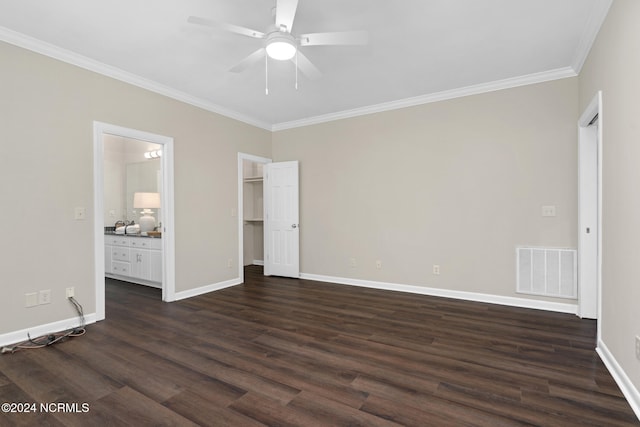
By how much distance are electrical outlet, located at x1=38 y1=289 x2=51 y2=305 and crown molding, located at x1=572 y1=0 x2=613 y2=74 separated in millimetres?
5355

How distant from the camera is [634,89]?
6.31 feet

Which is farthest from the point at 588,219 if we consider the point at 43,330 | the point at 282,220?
the point at 43,330

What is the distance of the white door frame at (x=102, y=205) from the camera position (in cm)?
335

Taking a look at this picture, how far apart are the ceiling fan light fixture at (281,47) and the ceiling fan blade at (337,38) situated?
90 mm

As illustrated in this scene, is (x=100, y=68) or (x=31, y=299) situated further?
(x=100, y=68)

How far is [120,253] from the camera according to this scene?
5164 millimetres

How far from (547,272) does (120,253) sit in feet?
20.3

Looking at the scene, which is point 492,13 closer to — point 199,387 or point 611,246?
point 611,246

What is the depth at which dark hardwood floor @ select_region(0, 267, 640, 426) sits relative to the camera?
5.92ft

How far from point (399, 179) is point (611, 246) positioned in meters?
2.62

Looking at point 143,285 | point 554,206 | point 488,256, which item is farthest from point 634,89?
point 143,285

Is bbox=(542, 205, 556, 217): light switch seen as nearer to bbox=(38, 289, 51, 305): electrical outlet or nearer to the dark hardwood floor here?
the dark hardwood floor

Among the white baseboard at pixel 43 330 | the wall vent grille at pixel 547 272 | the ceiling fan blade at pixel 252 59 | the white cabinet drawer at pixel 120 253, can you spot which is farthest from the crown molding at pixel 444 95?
the white baseboard at pixel 43 330

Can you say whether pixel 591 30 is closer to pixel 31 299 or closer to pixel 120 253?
pixel 31 299
